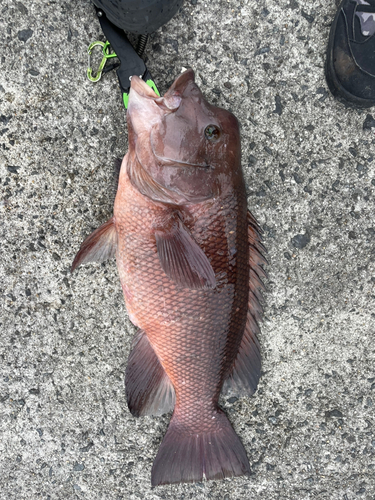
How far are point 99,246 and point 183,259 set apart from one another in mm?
495

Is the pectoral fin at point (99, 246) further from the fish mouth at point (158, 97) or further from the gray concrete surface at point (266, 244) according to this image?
the fish mouth at point (158, 97)

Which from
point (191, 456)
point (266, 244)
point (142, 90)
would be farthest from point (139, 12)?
point (191, 456)

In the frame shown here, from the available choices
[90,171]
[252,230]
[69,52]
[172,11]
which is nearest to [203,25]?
[172,11]

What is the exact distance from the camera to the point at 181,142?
1.30m

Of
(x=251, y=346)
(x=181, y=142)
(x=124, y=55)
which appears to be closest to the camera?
(x=181, y=142)

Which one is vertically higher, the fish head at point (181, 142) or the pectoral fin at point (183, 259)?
the fish head at point (181, 142)

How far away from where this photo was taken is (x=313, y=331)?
197 cm

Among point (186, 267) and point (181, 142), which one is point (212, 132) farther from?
point (186, 267)

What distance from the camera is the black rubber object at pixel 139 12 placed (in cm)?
135

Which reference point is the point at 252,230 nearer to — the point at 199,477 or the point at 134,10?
the point at 134,10

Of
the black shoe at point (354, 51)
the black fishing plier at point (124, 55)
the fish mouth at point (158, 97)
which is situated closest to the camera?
the fish mouth at point (158, 97)

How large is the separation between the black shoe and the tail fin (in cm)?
186

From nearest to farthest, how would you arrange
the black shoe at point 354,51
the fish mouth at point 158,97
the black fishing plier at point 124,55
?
the fish mouth at point 158,97 → the black fishing plier at point 124,55 → the black shoe at point 354,51

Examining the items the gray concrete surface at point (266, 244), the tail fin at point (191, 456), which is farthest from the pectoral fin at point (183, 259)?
the tail fin at point (191, 456)
